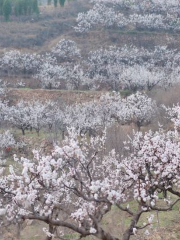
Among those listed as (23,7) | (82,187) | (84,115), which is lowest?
(84,115)

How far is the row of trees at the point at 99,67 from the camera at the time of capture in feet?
163

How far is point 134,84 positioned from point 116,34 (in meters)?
25.3

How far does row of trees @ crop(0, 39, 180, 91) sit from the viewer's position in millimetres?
49781

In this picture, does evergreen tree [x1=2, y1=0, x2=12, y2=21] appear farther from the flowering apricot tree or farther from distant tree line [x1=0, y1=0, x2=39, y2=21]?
the flowering apricot tree

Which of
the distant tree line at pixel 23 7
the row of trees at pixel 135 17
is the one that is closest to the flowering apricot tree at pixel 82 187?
the row of trees at pixel 135 17

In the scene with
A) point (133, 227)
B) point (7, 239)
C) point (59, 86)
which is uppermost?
point (133, 227)

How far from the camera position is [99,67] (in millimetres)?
57625

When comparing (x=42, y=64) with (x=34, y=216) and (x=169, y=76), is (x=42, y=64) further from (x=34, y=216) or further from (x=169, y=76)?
(x=34, y=216)

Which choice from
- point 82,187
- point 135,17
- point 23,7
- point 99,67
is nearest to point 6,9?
point 23,7

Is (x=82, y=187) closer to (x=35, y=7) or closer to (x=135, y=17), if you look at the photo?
(x=135, y=17)

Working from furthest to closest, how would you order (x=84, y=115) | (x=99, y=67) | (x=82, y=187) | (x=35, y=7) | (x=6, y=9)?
(x=35, y=7) < (x=6, y=9) < (x=99, y=67) < (x=84, y=115) < (x=82, y=187)

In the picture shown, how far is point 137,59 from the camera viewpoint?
60.8 meters

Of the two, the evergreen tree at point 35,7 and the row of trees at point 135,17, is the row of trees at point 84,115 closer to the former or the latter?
the row of trees at point 135,17

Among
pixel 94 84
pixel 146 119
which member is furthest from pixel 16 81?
pixel 146 119
